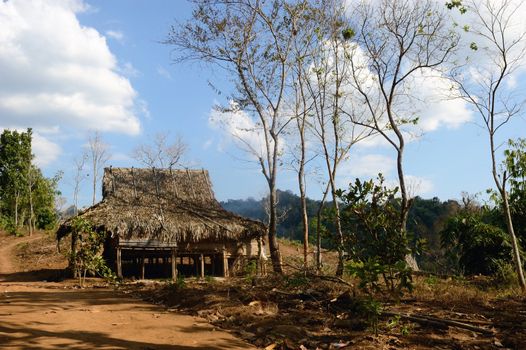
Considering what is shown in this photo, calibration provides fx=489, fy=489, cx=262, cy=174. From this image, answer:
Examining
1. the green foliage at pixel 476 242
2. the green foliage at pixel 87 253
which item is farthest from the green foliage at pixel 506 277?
the green foliage at pixel 87 253

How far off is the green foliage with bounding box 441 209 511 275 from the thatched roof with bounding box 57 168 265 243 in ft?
21.5

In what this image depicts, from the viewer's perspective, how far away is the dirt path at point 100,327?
5.28 metres

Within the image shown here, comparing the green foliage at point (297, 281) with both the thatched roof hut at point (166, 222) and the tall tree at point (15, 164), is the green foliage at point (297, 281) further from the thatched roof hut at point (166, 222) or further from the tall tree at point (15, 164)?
the tall tree at point (15, 164)

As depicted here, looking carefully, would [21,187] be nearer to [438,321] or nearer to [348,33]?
[348,33]

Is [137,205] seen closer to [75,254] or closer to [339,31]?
[75,254]

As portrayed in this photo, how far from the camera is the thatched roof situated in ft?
53.8

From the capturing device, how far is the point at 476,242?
15.1 m

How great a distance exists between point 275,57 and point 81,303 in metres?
11.2

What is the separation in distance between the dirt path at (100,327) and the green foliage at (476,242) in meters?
10.6

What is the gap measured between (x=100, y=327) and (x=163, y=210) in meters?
11.3

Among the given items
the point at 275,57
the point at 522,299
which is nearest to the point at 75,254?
the point at 275,57

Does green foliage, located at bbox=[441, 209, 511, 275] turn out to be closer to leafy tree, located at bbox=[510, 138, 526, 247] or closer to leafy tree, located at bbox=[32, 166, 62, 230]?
leafy tree, located at bbox=[510, 138, 526, 247]

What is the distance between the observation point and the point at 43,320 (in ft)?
21.6

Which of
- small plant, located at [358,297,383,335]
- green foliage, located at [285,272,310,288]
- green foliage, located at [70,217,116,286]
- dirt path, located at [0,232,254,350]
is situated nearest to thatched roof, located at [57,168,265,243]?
green foliage, located at [70,217,116,286]
